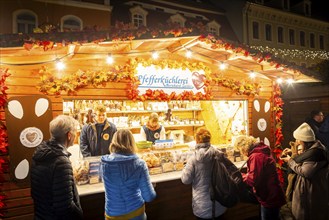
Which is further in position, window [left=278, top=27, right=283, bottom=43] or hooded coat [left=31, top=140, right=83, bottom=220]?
window [left=278, top=27, right=283, bottom=43]

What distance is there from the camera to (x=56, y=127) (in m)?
3.02

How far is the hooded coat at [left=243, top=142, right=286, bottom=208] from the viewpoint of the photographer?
158 inches

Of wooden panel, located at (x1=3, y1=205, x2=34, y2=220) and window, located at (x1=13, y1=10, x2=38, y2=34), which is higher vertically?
window, located at (x1=13, y1=10, x2=38, y2=34)

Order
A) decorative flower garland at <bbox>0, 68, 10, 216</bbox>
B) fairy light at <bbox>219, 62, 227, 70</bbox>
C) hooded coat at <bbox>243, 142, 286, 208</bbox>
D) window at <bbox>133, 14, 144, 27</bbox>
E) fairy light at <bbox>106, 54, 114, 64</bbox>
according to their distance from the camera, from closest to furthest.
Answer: hooded coat at <bbox>243, 142, 286, 208</bbox>
decorative flower garland at <bbox>0, 68, 10, 216</bbox>
fairy light at <bbox>106, 54, 114, 64</bbox>
fairy light at <bbox>219, 62, 227, 70</bbox>
window at <bbox>133, 14, 144, 27</bbox>

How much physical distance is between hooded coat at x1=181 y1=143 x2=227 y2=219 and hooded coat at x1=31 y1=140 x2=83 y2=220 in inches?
67.0

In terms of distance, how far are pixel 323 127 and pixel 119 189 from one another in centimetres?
699

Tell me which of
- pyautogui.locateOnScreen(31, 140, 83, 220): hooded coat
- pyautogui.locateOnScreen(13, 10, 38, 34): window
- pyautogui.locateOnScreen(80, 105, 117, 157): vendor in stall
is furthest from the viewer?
pyautogui.locateOnScreen(13, 10, 38, 34): window

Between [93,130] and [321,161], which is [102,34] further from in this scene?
[321,161]

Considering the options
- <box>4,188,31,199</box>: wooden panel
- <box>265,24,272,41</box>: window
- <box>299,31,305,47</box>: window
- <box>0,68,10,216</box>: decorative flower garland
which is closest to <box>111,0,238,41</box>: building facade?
<box>265,24,272,41</box>: window

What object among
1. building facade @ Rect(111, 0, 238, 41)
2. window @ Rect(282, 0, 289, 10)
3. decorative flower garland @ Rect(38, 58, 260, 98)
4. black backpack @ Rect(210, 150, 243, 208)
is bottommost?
black backpack @ Rect(210, 150, 243, 208)

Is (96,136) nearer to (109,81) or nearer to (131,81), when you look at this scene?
(109,81)

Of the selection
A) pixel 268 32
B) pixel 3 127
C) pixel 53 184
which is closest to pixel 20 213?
pixel 3 127

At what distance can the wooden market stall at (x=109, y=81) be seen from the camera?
461 cm

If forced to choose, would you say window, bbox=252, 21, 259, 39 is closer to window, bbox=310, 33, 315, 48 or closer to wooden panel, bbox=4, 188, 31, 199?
window, bbox=310, 33, 315, 48
